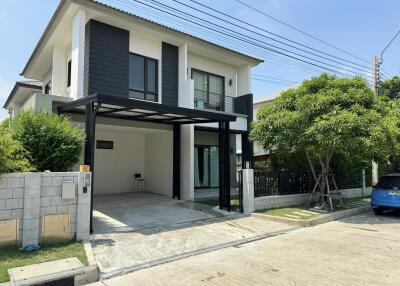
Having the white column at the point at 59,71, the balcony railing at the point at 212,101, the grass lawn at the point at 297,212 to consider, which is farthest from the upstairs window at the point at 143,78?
the grass lawn at the point at 297,212

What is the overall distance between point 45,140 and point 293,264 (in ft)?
19.3

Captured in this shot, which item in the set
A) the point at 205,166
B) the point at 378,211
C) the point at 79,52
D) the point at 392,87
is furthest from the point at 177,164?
the point at 392,87

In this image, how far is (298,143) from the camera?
10922 mm

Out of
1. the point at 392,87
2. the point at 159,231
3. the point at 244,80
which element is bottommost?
the point at 159,231

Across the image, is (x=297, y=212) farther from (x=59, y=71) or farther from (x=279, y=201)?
(x=59, y=71)

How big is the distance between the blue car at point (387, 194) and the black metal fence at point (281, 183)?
2.74 meters

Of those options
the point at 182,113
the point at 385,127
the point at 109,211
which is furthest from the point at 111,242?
the point at 385,127

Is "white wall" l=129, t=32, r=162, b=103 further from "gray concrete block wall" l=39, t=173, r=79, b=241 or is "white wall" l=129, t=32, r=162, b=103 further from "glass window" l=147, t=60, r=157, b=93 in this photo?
"gray concrete block wall" l=39, t=173, r=79, b=241

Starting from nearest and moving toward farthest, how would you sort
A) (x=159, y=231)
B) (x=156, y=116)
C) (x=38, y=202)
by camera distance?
(x=38, y=202)
(x=159, y=231)
(x=156, y=116)

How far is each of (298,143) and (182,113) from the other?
4.16 metres

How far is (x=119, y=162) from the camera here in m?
15.3

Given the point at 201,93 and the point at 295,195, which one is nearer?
the point at 295,195

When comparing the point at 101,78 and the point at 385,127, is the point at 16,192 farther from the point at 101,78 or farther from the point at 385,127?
Result: the point at 385,127

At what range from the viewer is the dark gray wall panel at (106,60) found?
1116 centimetres
